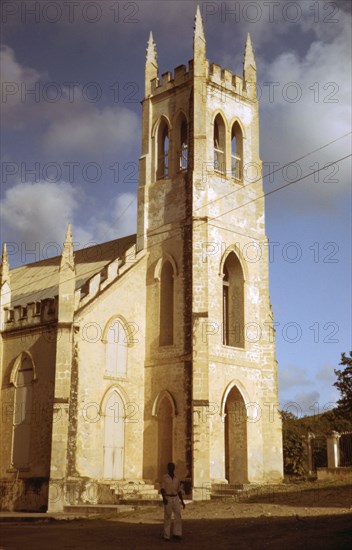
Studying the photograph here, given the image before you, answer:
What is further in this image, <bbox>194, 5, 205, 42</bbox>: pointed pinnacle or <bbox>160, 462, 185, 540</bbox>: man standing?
<bbox>194, 5, 205, 42</bbox>: pointed pinnacle

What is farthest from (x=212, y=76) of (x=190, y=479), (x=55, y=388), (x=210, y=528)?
(x=210, y=528)

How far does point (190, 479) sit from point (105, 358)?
5771mm

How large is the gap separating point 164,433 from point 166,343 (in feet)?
12.0

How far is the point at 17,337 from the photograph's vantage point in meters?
30.5

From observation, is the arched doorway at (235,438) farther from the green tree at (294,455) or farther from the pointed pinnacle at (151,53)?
the pointed pinnacle at (151,53)

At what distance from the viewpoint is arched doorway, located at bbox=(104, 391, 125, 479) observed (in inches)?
1088

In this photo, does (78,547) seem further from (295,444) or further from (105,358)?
Answer: (295,444)

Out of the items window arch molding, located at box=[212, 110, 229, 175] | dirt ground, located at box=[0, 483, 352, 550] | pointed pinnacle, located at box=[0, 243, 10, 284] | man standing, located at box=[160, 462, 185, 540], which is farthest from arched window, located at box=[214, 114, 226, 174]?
man standing, located at box=[160, 462, 185, 540]

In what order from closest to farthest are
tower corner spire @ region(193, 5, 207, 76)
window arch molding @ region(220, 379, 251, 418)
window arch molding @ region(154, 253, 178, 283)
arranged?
window arch molding @ region(220, 379, 251, 418), window arch molding @ region(154, 253, 178, 283), tower corner spire @ region(193, 5, 207, 76)

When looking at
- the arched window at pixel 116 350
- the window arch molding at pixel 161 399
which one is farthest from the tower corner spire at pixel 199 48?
the window arch molding at pixel 161 399

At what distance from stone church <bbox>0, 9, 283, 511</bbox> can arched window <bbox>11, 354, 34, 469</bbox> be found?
0.19 feet

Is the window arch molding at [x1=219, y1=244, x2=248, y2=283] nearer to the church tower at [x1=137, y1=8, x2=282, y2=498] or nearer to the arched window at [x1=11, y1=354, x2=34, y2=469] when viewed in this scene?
the church tower at [x1=137, y1=8, x2=282, y2=498]

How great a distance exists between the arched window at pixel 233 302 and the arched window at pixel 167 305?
92.7 inches

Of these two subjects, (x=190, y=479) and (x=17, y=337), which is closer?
(x=190, y=479)
